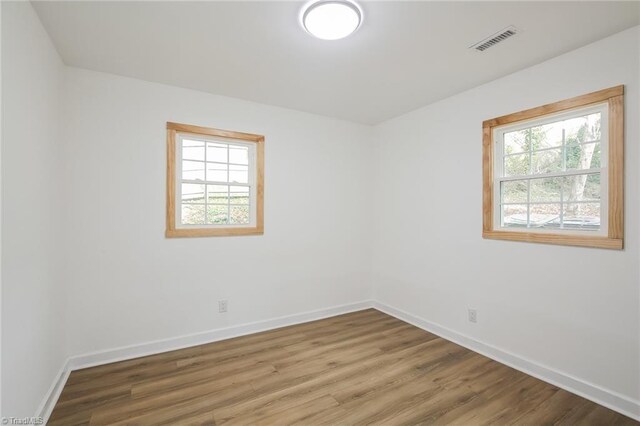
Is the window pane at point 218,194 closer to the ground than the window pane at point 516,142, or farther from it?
closer to the ground

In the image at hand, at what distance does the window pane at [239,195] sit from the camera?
3415 mm

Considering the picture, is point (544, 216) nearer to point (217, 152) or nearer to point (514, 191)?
point (514, 191)

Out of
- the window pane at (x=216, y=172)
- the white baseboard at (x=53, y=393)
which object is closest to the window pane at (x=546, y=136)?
the window pane at (x=216, y=172)

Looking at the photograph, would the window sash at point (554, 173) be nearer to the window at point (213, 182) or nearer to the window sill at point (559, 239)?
the window sill at point (559, 239)

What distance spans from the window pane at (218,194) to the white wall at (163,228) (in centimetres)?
44

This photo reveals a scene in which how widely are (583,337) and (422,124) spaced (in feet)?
8.52

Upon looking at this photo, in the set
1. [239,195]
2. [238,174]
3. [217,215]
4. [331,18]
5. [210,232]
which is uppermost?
[331,18]

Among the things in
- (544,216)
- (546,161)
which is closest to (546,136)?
(546,161)

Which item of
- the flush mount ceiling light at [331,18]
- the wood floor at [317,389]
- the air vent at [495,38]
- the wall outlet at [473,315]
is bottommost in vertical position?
the wood floor at [317,389]

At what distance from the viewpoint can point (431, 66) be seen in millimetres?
2635

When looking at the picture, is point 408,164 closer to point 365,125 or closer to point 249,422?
point 365,125

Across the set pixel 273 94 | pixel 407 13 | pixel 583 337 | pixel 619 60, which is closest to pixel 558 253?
pixel 583 337

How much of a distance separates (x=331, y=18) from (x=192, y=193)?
220 centimetres

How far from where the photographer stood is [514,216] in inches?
112
